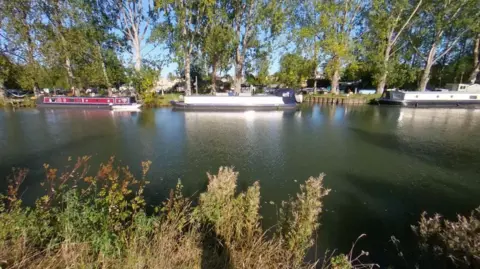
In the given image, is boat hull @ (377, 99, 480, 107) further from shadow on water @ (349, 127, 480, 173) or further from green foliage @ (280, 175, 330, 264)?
green foliage @ (280, 175, 330, 264)

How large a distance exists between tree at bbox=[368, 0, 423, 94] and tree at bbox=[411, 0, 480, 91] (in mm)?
2204

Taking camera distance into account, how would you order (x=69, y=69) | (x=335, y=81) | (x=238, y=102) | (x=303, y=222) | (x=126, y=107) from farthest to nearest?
(x=335, y=81), (x=69, y=69), (x=238, y=102), (x=126, y=107), (x=303, y=222)

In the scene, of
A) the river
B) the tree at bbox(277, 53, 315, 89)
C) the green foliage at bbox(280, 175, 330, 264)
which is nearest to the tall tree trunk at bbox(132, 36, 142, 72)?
the river

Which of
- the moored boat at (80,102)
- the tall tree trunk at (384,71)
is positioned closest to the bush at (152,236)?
the moored boat at (80,102)

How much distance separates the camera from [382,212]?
6.70m

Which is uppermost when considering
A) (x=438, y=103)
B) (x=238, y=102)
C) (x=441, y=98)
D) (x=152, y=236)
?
(x=441, y=98)

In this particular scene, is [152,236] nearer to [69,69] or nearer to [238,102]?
[238,102]

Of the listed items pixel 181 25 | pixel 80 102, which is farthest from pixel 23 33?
pixel 181 25

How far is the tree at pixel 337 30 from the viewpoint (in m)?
35.7

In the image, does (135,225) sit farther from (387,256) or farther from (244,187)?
(387,256)

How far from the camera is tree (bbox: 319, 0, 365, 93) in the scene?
3569 cm

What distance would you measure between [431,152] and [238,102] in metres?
18.6

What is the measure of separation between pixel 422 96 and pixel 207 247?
36.7 m

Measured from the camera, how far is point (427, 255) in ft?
11.5
